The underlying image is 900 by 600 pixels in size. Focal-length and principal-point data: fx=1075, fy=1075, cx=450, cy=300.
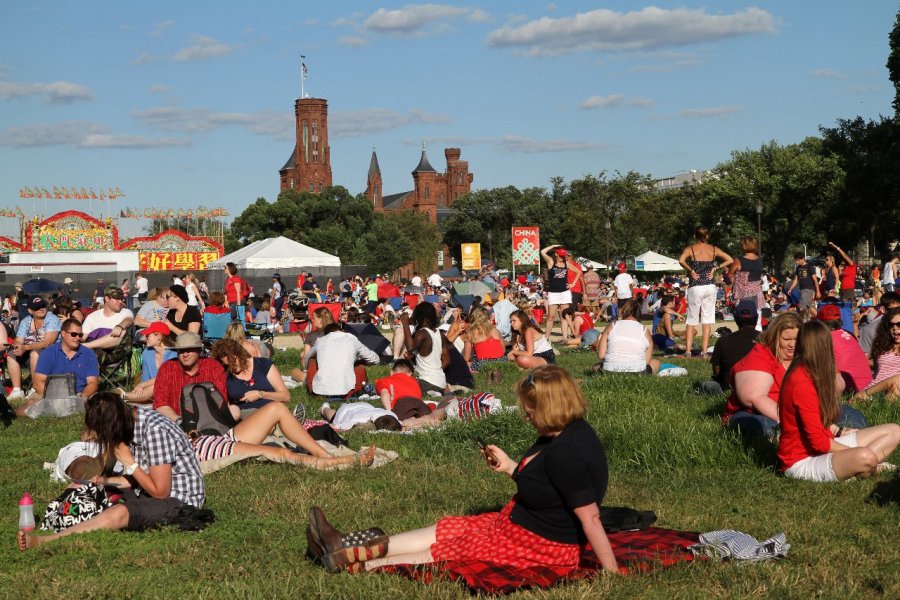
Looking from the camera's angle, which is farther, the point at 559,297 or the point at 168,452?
the point at 559,297

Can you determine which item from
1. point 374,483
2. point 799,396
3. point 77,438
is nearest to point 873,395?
point 799,396

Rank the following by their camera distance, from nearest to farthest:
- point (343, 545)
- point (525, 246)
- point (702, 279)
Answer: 1. point (343, 545)
2. point (702, 279)
3. point (525, 246)

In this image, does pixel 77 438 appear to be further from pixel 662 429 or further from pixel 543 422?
pixel 543 422

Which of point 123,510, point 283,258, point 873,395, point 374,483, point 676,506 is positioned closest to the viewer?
point 123,510

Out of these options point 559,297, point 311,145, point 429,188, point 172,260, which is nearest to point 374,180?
point 429,188

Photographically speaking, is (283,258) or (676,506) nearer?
(676,506)

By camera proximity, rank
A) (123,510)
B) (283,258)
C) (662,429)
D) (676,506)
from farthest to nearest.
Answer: (283,258) → (662,429) → (676,506) → (123,510)

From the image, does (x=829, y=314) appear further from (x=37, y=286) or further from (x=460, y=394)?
(x=37, y=286)

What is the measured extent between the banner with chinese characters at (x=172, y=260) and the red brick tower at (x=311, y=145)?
7767 centimetres

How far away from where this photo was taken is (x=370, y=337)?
16.4 m

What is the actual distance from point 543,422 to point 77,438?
20.9 feet

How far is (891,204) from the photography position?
172 feet

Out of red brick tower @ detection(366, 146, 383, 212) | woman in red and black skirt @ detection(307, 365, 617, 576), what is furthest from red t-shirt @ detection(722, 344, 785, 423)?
red brick tower @ detection(366, 146, 383, 212)

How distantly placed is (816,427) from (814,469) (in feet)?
0.88
